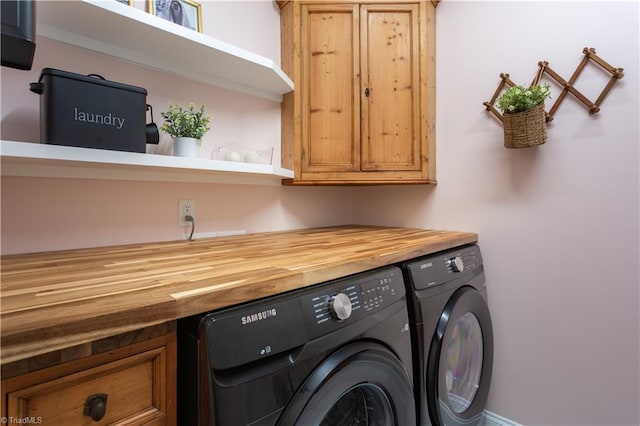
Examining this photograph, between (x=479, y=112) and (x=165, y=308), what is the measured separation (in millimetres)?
1632

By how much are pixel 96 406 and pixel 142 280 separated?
0.23m

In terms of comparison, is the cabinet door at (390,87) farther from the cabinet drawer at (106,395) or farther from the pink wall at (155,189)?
the cabinet drawer at (106,395)

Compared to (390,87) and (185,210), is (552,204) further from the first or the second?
(185,210)

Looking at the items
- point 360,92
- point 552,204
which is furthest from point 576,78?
point 360,92

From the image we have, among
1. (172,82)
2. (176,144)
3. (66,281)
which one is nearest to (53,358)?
(66,281)

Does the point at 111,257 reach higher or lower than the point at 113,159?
lower

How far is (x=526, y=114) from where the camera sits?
1279 mm

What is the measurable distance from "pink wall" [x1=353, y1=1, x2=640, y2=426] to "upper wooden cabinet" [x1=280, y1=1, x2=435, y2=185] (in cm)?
19

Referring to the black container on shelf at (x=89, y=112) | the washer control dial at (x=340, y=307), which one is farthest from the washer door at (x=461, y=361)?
the black container on shelf at (x=89, y=112)

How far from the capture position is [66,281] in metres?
0.66

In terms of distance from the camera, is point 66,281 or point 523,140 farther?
point 523,140

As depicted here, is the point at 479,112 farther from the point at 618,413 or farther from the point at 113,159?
the point at 113,159

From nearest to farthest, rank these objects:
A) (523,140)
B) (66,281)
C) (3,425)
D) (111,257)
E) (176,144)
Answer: (3,425)
(66,281)
(111,257)
(176,144)
(523,140)

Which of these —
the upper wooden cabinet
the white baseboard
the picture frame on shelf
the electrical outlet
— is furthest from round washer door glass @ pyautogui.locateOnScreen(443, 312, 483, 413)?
the picture frame on shelf
